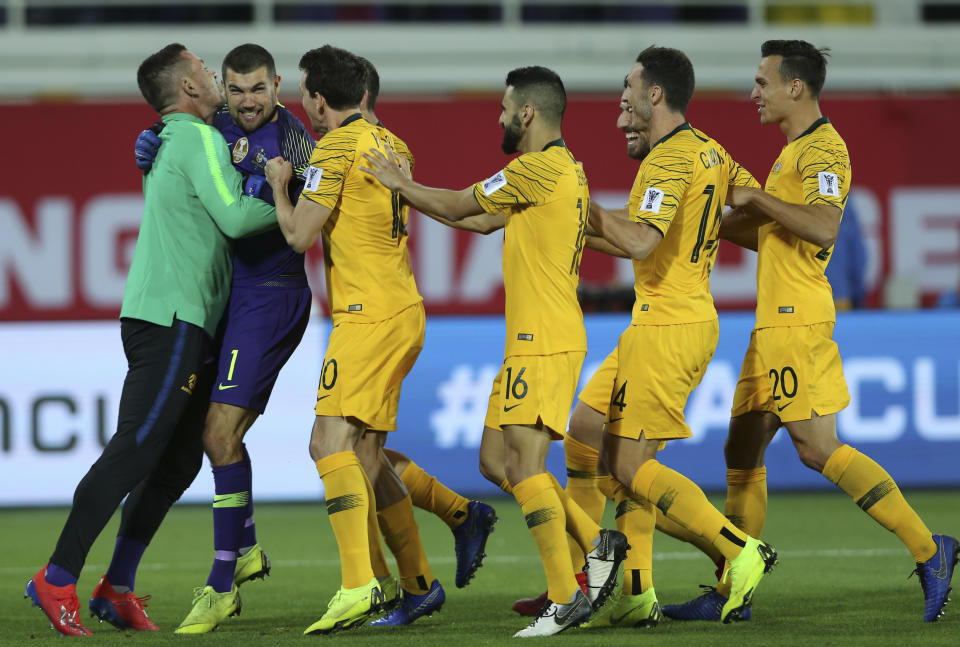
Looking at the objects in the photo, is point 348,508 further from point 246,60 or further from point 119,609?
point 246,60

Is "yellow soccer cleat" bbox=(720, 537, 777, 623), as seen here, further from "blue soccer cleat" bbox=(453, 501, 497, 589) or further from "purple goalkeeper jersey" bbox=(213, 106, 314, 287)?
"purple goalkeeper jersey" bbox=(213, 106, 314, 287)

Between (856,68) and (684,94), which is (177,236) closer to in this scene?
(684,94)

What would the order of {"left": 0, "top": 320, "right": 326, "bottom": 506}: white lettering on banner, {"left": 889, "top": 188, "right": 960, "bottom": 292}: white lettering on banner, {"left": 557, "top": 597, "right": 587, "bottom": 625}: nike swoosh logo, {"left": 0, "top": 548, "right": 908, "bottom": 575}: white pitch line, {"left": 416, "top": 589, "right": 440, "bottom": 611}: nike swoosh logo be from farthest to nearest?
{"left": 889, "top": 188, "right": 960, "bottom": 292}: white lettering on banner → {"left": 0, "top": 320, "right": 326, "bottom": 506}: white lettering on banner → {"left": 0, "top": 548, "right": 908, "bottom": 575}: white pitch line → {"left": 416, "top": 589, "right": 440, "bottom": 611}: nike swoosh logo → {"left": 557, "top": 597, "right": 587, "bottom": 625}: nike swoosh logo

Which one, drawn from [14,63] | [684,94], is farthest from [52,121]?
[684,94]

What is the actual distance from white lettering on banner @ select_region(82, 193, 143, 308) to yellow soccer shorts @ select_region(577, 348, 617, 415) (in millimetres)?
9104

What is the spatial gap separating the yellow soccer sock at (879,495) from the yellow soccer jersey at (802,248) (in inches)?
23.2

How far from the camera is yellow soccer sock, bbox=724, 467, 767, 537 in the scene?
19.2 feet

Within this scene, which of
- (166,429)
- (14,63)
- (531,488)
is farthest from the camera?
(14,63)

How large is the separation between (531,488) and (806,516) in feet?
15.1

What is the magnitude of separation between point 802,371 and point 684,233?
742mm

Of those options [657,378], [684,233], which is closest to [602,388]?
[657,378]

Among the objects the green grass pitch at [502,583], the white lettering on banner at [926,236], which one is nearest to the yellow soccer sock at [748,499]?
the green grass pitch at [502,583]

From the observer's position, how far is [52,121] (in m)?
14.1

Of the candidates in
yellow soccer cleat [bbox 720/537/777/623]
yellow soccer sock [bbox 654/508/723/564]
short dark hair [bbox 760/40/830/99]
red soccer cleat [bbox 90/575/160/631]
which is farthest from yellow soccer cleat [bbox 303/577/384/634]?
short dark hair [bbox 760/40/830/99]
